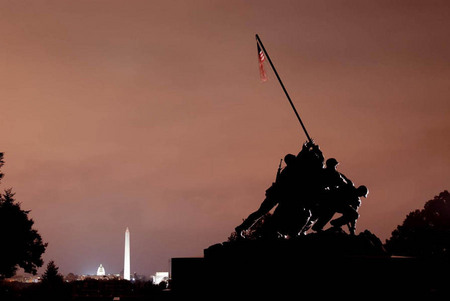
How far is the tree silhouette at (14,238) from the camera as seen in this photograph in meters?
37.8

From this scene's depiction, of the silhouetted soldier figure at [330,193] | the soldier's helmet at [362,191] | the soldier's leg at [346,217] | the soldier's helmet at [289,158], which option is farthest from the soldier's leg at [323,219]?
the soldier's helmet at [289,158]

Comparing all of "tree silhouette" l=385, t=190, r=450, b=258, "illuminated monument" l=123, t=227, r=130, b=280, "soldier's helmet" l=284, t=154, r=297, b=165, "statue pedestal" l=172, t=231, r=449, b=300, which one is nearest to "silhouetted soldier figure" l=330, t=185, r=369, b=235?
"statue pedestal" l=172, t=231, r=449, b=300

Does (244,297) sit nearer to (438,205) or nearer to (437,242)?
(437,242)

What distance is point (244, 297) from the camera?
10.6m

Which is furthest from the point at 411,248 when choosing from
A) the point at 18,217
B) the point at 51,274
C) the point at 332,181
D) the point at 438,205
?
the point at 51,274

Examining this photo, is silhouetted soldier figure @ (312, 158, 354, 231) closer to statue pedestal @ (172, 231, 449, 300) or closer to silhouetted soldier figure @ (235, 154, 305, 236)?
silhouetted soldier figure @ (235, 154, 305, 236)

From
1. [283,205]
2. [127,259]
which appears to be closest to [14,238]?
[283,205]

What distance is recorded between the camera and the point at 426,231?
46.2 meters

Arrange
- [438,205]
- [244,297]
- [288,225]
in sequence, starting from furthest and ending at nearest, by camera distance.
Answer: [438,205]
[288,225]
[244,297]

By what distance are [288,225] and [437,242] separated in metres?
35.8

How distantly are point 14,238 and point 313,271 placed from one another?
32.6 m

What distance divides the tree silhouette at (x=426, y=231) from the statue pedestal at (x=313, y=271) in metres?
35.1

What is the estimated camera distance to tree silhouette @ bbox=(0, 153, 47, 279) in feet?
124

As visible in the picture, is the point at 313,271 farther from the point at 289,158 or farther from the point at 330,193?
the point at 289,158
